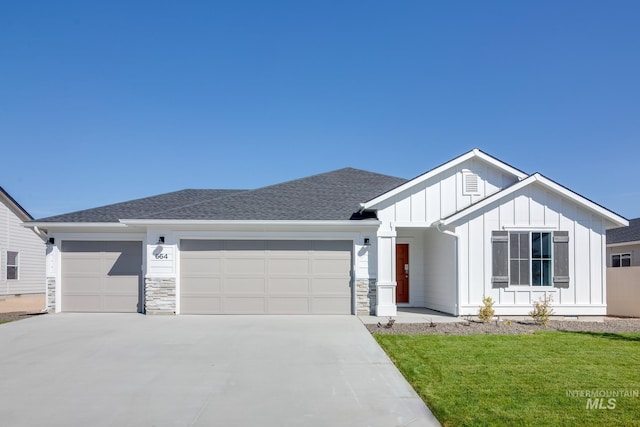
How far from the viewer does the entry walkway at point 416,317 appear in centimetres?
1181

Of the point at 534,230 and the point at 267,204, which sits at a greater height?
the point at 267,204

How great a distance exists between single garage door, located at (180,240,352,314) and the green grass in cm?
363

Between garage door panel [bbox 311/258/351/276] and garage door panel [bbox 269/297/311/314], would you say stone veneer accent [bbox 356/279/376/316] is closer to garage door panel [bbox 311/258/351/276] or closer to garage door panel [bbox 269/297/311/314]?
garage door panel [bbox 311/258/351/276]

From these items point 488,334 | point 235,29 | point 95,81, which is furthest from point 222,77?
point 488,334

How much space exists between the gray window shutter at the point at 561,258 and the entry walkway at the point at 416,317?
307cm

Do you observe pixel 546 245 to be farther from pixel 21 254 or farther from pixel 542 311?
pixel 21 254

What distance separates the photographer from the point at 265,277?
513 inches

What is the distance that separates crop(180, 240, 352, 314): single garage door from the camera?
1302cm

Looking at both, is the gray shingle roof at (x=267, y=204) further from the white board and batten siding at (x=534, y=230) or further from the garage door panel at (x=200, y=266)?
the white board and batten siding at (x=534, y=230)

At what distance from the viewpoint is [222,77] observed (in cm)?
1727

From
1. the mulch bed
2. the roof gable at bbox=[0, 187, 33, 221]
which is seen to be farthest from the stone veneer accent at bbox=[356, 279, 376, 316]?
the roof gable at bbox=[0, 187, 33, 221]

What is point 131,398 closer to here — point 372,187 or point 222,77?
point 372,187

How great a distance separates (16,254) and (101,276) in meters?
13.4

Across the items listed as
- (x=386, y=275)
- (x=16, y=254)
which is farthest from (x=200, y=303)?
(x=16, y=254)
